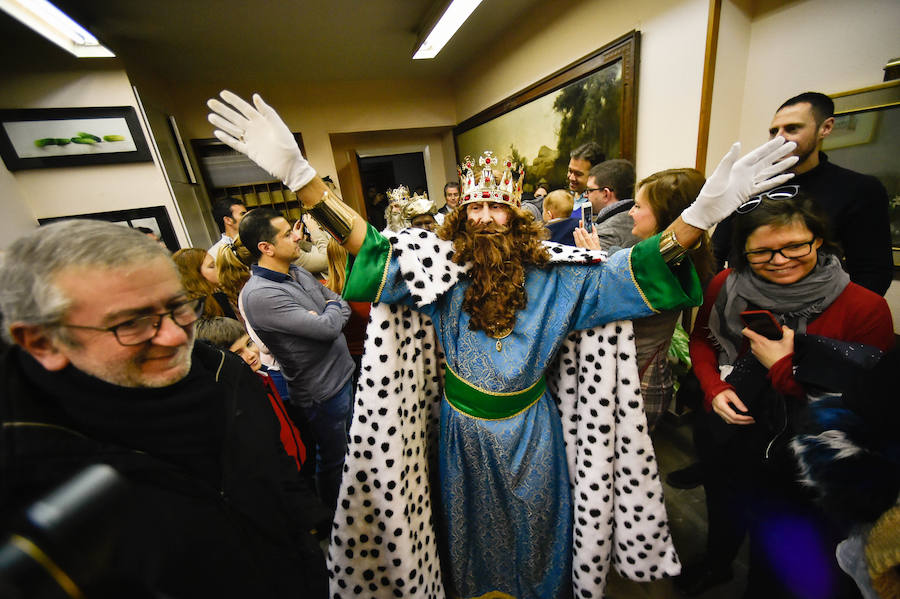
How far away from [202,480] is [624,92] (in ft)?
12.6

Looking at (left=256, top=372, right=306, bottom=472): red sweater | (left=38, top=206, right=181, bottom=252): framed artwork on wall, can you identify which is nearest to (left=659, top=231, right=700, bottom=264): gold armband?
(left=256, top=372, right=306, bottom=472): red sweater

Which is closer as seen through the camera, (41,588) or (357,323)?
(41,588)

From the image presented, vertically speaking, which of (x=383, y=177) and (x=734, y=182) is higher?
(x=383, y=177)

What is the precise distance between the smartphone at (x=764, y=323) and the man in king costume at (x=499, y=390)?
10.0 inches

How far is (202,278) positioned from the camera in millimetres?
2330

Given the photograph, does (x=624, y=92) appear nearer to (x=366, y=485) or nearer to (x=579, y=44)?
(x=579, y=44)

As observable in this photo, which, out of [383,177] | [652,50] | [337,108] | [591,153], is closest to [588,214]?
[591,153]

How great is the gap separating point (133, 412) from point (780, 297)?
1816 millimetres

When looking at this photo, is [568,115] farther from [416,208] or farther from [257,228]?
[257,228]

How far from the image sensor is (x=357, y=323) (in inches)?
82.6

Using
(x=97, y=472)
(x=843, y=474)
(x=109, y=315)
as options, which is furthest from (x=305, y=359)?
(x=843, y=474)

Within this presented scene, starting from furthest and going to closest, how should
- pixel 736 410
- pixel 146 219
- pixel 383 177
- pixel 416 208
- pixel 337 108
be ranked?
pixel 383 177 → pixel 337 108 → pixel 146 219 → pixel 416 208 → pixel 736 410

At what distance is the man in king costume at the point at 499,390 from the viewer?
967 millimetres

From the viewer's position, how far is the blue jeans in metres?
1.82
